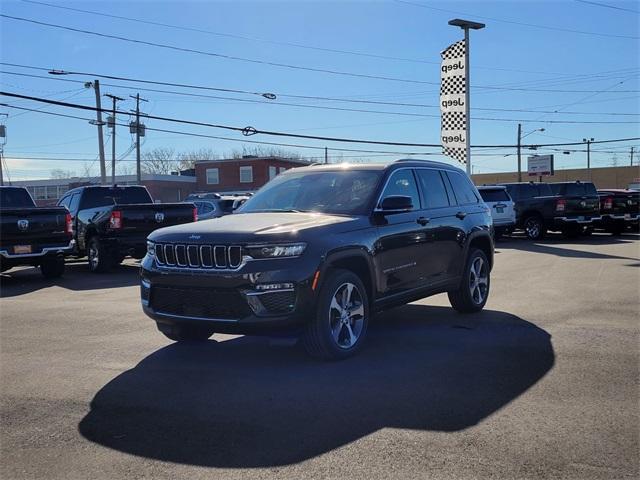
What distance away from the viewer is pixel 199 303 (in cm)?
543

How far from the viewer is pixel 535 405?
4512 millimetres

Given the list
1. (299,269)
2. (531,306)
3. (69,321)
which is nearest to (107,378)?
(299,269)

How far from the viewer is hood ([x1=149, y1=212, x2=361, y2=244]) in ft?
17.5

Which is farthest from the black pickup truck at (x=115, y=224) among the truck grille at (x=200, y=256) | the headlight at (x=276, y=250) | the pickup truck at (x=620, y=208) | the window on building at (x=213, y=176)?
the window on building at (x=213, y=176)

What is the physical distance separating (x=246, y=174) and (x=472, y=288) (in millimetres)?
53517

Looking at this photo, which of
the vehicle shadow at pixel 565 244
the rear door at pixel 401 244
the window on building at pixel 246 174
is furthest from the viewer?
the window on building at pixel 246 174

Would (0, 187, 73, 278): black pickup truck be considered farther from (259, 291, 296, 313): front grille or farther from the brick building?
the brick building

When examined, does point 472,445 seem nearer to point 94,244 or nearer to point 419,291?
point 419,291

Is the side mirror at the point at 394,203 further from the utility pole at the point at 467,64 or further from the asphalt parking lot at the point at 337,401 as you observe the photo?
the utility pole at the point at 467,64

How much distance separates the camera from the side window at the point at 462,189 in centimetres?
813

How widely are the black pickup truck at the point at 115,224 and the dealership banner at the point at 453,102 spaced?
12.0 m

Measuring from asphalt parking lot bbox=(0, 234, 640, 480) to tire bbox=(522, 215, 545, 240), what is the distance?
46.5 ft

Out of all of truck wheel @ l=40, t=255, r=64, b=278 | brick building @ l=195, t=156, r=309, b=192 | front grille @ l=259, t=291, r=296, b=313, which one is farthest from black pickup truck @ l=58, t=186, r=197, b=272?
brick building @ l=195, t=156, r=309, b=192

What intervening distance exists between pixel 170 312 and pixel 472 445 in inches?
118
